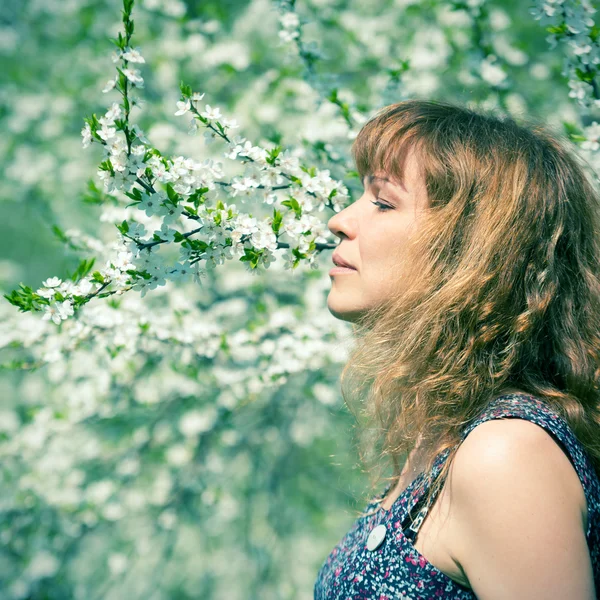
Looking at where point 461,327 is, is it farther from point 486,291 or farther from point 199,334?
point 199,334

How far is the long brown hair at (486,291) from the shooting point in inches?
52.0

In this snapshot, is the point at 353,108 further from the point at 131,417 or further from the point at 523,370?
the point at 131,417

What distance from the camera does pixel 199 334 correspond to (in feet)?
8.59

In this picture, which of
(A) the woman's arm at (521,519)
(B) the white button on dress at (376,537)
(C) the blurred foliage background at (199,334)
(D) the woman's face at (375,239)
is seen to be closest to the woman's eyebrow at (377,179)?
(D) the woman's face at (375,239)

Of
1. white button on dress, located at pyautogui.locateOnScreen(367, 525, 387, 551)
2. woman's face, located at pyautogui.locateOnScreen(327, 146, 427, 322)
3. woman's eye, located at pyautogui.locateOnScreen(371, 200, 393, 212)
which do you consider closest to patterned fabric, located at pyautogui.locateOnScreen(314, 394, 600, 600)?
white button on dress, located at pyautogui.locateOnScreen(367, 525, 387, 551)

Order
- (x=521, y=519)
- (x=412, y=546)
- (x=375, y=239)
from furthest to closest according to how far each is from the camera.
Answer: (x=375, y=239) < (x=412, y=546) < (x=521, y=519)

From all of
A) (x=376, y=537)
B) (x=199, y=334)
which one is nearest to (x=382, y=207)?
(x=376, y=537)

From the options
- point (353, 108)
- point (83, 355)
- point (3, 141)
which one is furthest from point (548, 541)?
point (3, 141)

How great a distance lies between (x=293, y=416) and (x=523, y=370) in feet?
8.62

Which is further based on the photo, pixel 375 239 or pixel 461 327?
pixel 375 239

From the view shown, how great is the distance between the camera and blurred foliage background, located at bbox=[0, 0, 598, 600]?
8.61 ft

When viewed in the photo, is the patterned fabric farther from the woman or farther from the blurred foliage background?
the blurred foliage background

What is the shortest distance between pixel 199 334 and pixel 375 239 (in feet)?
4.45

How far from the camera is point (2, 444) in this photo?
3291 mm
